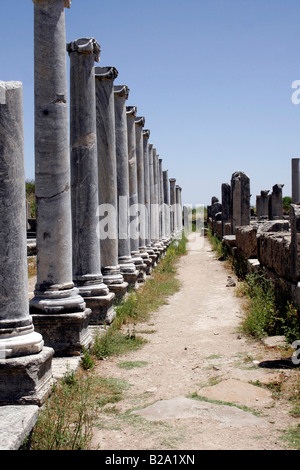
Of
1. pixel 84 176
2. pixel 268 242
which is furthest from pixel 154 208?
pixel 84 176

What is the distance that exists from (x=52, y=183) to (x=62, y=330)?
6.20ft

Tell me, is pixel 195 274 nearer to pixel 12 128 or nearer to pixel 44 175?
pixel 44 175

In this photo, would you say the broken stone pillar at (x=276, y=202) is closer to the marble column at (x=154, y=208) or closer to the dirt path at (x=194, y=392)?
the marble column at (x=154, y=208)

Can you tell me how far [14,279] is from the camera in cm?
505

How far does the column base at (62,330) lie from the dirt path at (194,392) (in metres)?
0.49

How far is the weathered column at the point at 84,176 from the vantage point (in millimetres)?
8672

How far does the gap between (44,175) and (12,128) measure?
1.89 m

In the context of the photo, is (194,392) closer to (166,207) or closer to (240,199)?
(240,199)

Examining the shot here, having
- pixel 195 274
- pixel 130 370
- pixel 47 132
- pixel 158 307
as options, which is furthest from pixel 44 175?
pixel 195 274

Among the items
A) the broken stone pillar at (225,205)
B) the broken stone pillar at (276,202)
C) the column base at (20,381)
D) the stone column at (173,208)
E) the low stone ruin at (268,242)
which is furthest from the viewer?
the stone column at (173,208)

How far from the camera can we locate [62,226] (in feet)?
22.6

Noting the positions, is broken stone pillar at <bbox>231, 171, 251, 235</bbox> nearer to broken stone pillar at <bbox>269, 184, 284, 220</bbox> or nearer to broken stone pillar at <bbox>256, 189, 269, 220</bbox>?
broken stone pillar at <bbox>269, 184, 284, 220</bbox>

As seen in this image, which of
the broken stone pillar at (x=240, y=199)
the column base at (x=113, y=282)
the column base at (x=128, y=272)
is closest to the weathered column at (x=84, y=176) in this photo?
the column base at (x=113, y=282)

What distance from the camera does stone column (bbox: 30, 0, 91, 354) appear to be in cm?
681
